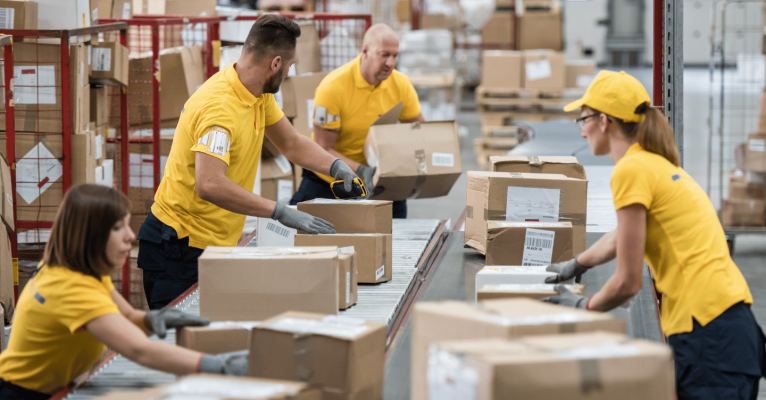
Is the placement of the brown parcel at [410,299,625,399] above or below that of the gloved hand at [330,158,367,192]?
below

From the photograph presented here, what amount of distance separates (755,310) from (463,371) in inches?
184

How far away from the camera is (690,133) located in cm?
1387

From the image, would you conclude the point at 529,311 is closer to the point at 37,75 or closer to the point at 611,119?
the point at 611,119

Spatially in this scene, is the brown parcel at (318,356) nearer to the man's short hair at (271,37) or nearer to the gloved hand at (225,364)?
the gloved hand at (225,364)

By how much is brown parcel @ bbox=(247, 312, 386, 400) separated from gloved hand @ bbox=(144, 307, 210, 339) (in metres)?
0.35

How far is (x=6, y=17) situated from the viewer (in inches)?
173

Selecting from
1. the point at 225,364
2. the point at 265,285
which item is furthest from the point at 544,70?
the point at 225,364

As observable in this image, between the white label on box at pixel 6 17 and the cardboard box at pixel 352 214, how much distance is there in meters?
2.37

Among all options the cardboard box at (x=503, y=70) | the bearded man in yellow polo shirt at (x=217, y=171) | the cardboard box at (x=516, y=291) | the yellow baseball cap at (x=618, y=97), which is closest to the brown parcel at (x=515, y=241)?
the cardboard box at (x=516, y=291)

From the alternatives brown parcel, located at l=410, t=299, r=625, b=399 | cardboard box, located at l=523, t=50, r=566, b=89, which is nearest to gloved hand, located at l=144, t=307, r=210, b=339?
brown parcel, located at l=410, t=299, r=625, b=399

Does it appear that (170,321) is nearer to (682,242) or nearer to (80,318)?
(80,318)

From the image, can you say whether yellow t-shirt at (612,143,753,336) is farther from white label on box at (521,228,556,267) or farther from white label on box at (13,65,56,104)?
A: white label on box at (13,65,56,104)

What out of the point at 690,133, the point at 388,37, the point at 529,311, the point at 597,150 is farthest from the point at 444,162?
the point at 690,133

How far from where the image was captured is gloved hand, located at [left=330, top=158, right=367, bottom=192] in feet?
11.9
